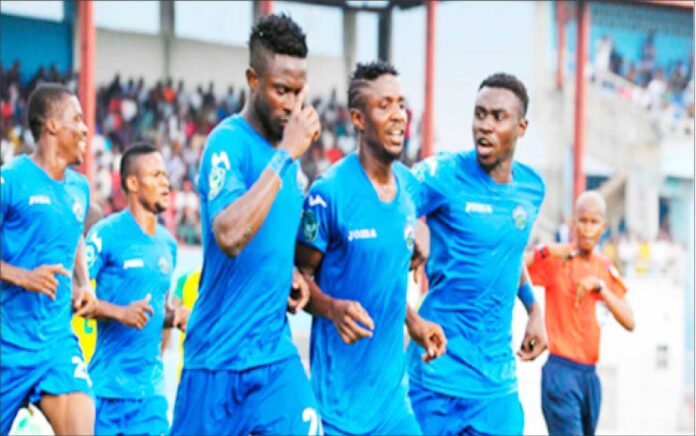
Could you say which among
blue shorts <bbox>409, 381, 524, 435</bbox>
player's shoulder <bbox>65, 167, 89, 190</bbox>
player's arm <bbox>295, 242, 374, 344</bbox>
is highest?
player's shoulder <bbox>65, 167, 89, 190</bbox>

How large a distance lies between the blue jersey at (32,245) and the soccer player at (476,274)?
1805 mm

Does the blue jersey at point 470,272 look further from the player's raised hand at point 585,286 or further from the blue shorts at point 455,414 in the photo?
the player's raised hand at point 585,286

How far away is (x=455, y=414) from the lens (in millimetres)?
6484

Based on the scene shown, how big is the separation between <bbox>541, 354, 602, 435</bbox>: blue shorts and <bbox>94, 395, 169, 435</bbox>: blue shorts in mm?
2793

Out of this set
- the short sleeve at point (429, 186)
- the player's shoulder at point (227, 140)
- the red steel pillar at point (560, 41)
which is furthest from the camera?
the red steel pillar at point (560, 41)

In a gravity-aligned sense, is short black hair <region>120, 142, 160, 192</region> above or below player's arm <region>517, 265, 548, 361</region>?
above

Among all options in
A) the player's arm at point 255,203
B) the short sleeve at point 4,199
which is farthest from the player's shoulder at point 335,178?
the short sleeve at point 4,199

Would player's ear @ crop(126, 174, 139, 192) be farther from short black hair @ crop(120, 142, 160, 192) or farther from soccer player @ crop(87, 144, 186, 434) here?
soccer player @ crop(87, 144, 186, 434)

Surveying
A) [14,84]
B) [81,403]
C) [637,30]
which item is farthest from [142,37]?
[81,403]

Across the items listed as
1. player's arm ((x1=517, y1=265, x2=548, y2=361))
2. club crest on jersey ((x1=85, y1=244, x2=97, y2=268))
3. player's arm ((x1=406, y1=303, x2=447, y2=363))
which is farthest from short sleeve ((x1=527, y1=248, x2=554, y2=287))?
player's arm ((x1=406, y1=303, x2=447, y2=363))

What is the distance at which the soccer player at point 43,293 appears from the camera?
6.65 m

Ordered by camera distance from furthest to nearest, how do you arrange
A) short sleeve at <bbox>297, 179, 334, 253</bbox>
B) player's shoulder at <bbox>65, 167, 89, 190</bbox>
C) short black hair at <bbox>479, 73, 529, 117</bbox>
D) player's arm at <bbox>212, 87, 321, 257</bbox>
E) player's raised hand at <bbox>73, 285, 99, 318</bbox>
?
player's raised hand at <bbox>73, 285, 99, 318</bbox> → player's shoulder at <bbox>65, 167, 89, 190</bbox> → short black hair at <bbox>479, 73, 529, 117</bbox> → short sleeve at <bbox>297, 179, 334, 253</bbox> → player's arm at <bbox>212, 87, 321, 257</bbox>

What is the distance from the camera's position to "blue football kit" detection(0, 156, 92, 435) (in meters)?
6.66

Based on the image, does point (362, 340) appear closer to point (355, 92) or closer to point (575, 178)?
point (355, 92)
